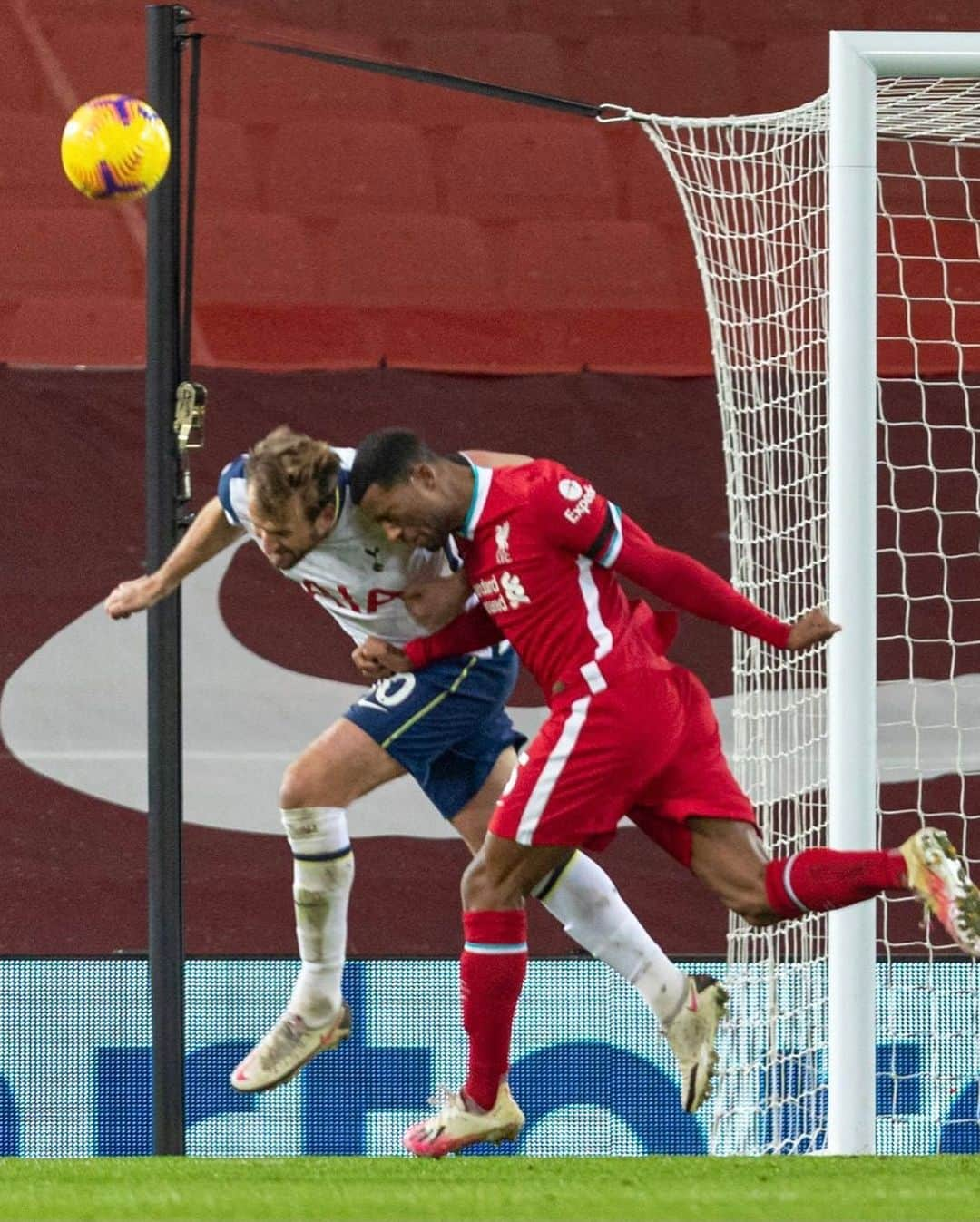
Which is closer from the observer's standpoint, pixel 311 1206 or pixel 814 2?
pixel 311 1206

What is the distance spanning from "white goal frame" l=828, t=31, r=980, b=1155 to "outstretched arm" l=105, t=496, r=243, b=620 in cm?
150

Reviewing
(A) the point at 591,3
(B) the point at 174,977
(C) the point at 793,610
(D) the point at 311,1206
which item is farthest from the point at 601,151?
(D) the point at 311,1206

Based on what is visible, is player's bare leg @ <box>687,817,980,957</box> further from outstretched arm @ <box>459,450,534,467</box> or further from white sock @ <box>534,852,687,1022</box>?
outstretched arm @ <box>459,450,534,467</box>

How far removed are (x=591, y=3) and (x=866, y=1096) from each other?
3.99 meters

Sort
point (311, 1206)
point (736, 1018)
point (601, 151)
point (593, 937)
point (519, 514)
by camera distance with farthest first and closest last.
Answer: point (601, 151)
point (736, 1018)
point (593, 937)
point (519, 514)
point (311, 1206)

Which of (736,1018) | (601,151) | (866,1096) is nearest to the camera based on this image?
(866,1096)

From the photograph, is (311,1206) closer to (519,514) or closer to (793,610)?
(519,514)

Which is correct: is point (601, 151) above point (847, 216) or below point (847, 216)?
→ above

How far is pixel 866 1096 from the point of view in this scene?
5070 mm

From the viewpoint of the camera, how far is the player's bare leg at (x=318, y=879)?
4625 millimetres

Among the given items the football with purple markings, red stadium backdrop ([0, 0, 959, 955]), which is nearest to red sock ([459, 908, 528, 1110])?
the football with purple markings

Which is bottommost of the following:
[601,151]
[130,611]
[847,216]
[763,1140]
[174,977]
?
[763,1140]

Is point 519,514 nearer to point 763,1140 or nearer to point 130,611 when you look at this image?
point 130,611

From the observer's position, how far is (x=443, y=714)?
4.66 metres
